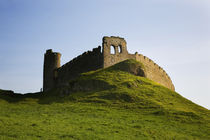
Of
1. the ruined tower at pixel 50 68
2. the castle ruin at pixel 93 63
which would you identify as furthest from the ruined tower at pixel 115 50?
the ruined tower at pixel 50 68

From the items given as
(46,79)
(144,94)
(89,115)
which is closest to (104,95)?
(144,94)

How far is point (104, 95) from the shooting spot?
Answer: 3603 cm

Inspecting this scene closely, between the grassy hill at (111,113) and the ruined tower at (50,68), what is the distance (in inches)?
796

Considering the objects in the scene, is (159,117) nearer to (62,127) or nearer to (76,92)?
(62,127)

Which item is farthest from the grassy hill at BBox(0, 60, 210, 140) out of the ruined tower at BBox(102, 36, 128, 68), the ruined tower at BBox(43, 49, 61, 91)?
the ruined tower at BBox(43, 49, 61, 91)

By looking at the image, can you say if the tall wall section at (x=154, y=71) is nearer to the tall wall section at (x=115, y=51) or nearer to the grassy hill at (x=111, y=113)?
the tall wall section at (x=115, y=51)

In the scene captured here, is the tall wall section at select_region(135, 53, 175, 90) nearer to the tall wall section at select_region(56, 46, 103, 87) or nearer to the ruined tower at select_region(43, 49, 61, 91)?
the tall wall section at select_region(56, 46, 103, 87)

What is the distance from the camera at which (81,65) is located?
1993 inches

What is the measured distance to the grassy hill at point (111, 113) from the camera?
21844 millimetres

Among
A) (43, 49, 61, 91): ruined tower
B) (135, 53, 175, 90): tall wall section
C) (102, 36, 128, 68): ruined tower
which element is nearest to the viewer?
(102, 36, 128, 68): ruined tower

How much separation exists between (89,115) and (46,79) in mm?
35910

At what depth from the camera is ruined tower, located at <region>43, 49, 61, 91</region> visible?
61537 millimetres

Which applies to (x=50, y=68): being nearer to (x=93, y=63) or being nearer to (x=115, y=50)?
(x=93, y=63)

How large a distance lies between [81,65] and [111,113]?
22.5 m
